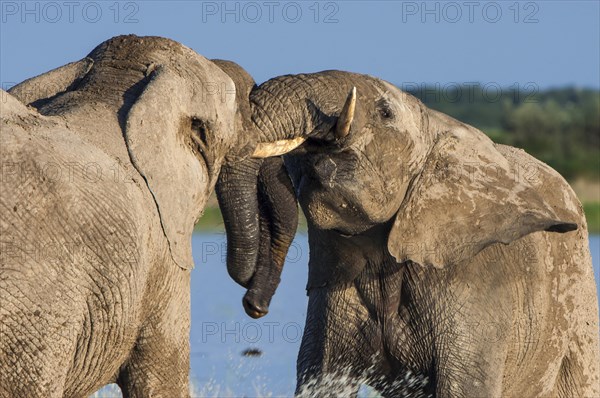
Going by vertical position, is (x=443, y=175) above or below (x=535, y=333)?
above

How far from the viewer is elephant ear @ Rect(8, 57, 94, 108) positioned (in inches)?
216

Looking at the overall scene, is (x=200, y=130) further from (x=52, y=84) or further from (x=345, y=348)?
(x=345, y=348)

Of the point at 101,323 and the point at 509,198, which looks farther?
the point at 509,198

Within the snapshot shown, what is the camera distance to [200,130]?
547 cm

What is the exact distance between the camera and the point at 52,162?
4.72 m

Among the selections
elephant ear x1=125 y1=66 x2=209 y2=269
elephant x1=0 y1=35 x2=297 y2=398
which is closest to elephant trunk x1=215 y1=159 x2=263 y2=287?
elephant x1=0 y1=35 x2=297 y2=398

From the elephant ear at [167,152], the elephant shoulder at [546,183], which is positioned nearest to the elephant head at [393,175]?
the elephant shoulder at [546,183]

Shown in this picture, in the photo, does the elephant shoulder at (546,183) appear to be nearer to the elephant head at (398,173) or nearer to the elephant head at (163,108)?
the elephant head at (398,173)

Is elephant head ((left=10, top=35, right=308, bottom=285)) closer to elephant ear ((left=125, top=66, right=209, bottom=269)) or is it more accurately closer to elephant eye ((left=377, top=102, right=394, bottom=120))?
elephant ear ((left=125, top=66, right=209, bottom=269))

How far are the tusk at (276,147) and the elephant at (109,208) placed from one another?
7.0 inches

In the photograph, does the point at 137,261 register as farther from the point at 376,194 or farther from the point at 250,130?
the point at 376,194

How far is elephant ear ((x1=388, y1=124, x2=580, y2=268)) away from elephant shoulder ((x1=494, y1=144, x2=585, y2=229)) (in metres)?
0.22

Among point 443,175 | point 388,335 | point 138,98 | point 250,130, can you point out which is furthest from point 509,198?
point 138,98

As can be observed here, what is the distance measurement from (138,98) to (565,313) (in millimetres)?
2763
